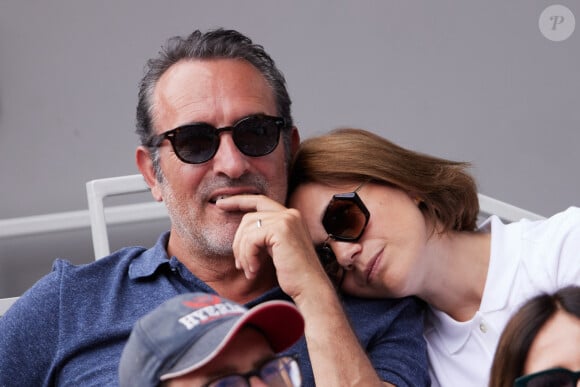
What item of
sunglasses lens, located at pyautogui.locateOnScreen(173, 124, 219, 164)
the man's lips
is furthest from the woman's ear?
sunglasses lens, located at pyautogui.locateOnScreen(173, 124, 219, 164)

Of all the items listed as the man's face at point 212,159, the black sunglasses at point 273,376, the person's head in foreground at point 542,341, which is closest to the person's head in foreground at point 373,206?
the man's face at point 212,159

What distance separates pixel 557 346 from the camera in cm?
163

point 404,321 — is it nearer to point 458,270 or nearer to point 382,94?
point 458,270

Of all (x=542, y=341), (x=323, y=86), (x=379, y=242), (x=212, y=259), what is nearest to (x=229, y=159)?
(x=212, y=259)

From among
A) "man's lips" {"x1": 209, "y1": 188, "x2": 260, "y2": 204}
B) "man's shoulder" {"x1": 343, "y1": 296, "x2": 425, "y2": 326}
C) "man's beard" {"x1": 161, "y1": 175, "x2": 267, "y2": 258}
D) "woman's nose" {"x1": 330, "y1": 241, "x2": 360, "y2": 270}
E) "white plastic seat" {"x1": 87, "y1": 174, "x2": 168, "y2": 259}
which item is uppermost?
"man's lips" {"x1": 209, "y1": 188, "x2": 260, "y2": 204}

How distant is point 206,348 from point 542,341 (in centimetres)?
73

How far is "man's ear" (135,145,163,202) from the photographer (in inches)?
98.1

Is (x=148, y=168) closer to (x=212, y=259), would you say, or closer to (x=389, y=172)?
(x=212, y=259)

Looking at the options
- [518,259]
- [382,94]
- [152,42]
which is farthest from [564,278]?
[152,42]

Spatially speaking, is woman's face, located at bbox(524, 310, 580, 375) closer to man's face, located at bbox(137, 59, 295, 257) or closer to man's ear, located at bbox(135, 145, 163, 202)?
man's face, located at bbox(137, 59, 295, 257)

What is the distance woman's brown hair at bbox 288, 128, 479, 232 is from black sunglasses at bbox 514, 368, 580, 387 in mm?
972

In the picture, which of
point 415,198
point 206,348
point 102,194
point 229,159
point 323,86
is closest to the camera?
point 206,348

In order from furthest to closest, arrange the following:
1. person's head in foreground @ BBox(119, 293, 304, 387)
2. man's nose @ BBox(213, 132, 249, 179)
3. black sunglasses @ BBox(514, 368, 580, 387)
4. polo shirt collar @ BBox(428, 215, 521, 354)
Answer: polo shirt collar @ BBox(428, 215, 521, 354) → man's nose @ BBox(213, 132, 249, 179) → black sunglasses @ BBox(514, 368, 580, 387) → person's head in foreground @ BBox(119, 293, 304, 387)

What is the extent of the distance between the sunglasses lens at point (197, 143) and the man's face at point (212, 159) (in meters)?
0.02
